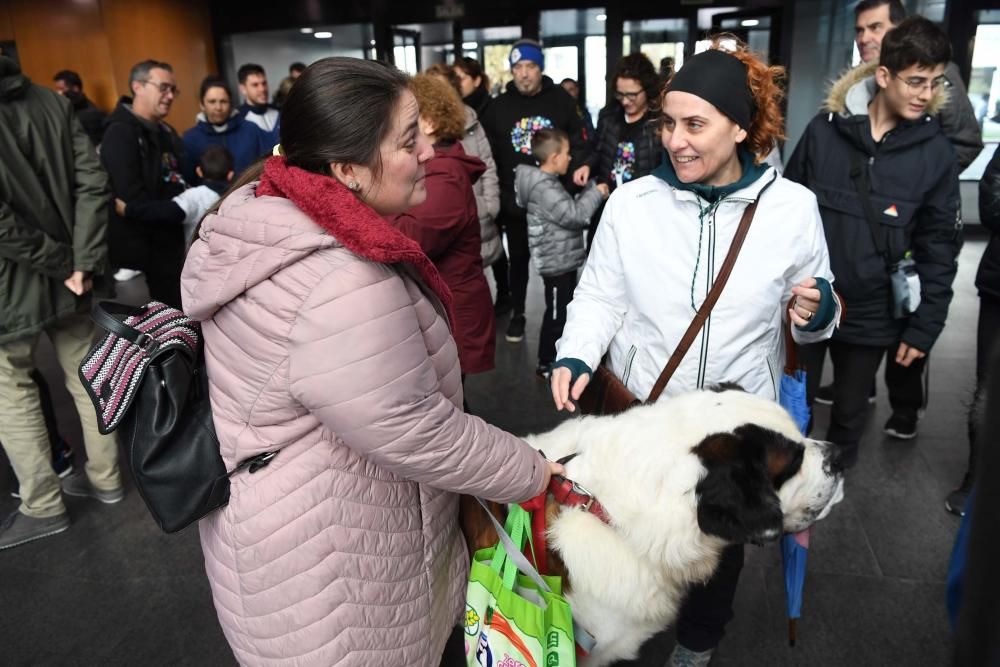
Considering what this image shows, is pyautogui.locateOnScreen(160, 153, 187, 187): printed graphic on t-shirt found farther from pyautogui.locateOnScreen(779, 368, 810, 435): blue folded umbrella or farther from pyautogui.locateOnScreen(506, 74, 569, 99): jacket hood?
pyautogui.locateOnScreen(779, 368, 810, 435): blue folded umbrella

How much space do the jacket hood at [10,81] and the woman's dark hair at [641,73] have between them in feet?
11.4

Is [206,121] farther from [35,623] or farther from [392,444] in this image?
[392,444]

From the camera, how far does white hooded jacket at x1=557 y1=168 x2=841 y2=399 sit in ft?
6.25

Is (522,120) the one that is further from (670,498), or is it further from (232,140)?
(670,498)

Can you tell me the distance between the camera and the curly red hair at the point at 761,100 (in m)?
1.90

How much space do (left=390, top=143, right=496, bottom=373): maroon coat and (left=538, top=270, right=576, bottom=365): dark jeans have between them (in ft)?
4.35

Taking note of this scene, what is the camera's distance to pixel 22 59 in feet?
29.4

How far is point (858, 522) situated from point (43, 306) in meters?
3.65

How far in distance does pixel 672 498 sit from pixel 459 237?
1986 mm

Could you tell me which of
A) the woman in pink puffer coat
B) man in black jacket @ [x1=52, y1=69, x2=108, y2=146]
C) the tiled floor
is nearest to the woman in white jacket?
the woman in pink puffer coat

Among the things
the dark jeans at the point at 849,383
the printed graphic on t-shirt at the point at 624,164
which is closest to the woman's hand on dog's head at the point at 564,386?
the dark jeans at the point at 849,383

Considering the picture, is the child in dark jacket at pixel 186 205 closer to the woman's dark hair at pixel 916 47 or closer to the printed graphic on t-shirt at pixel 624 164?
the printed graphic on t-shirt at pixel 624 164

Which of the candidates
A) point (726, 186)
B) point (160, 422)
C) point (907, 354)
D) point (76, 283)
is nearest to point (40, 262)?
point (76, 283)

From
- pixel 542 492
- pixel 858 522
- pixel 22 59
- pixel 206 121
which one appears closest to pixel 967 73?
pixel 858 522
